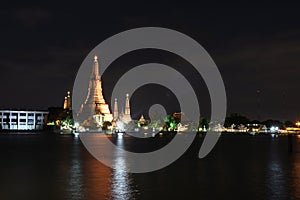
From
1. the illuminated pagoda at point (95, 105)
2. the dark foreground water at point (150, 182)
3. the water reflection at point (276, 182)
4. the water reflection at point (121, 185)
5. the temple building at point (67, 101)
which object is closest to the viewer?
the water reflection at point (121, 185)

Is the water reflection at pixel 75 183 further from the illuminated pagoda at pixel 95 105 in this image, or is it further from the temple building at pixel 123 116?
the temple building at pixel 123 116

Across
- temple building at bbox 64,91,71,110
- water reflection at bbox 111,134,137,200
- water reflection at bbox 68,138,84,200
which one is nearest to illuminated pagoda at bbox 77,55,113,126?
temple building at bbox 64,91,71,110

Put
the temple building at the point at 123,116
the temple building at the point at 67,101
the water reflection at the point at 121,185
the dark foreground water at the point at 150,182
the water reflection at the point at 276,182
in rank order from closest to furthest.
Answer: the water reflection at the point at 121,185 → the dark foreground water at the point at 150,182 → the water reflection at the point at 276,182 → the temple building at the point at 67,101 → the temple building at the point at 123,116

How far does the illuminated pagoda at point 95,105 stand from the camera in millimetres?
150087

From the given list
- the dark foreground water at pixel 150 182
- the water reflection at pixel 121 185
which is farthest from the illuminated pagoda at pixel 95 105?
the water reflection at pixel 121 185

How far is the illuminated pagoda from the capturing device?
150087mm

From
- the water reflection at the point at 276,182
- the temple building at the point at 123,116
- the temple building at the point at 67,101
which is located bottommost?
the water reflection at the point at 276,182

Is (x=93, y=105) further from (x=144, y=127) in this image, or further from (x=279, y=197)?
(x=279, y=197)

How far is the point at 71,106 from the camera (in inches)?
6737

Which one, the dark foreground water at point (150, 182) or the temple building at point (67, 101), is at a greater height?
the temple building at point (67, 101)

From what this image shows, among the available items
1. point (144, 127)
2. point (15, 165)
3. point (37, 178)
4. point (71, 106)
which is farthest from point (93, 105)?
point (37, 178)

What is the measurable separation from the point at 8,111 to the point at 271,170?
168013mm

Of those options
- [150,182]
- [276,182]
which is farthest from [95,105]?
[276,182]

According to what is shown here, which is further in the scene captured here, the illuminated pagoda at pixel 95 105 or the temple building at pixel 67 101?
the temple building at pixel 67 101
